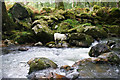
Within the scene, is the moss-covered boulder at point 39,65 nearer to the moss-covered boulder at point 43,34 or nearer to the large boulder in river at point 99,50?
the large boulder in river at point 99,50

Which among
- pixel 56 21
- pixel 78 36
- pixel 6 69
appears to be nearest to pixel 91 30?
pixel 78 36

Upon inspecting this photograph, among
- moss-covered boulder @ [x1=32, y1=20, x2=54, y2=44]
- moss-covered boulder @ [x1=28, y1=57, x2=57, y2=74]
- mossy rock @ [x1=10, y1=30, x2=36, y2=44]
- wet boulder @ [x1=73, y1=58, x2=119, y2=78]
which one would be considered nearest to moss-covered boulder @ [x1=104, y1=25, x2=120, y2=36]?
moss-covered boulder @ [x1=32, y1=20, x2=54, y2=44]

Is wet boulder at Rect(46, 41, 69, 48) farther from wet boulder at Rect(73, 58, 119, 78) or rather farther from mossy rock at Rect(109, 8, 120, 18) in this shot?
mossy rock at Rect(109, 8, 120, 18)

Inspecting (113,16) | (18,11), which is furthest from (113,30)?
(18,11)

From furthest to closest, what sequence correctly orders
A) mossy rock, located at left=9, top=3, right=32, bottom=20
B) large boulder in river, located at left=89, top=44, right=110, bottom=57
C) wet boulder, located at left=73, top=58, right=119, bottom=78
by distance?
1. mossy rock, located at left=9, top=3, right=32, bottom=20
2. large boulder in river, located at left=89, top=44, right=110, bottom=57
3. wet boulder, located at left=73, top=58, right=119, bottom=78

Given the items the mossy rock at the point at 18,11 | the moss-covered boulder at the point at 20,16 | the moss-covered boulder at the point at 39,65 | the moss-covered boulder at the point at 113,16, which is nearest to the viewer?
the moss-covered boulder at the point at 39,65

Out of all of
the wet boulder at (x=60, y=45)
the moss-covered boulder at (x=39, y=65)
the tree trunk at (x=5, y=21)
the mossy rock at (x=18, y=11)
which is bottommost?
the wet boulder at (x=60, y=45)

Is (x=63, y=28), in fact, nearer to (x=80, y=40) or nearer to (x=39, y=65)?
(x=80, y=40)

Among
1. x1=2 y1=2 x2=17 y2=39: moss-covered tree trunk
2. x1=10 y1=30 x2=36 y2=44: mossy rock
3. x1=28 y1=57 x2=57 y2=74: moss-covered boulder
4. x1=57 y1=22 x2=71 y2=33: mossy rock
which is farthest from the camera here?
x1=57 y1=22 x2=71 y2=33: mossy rock

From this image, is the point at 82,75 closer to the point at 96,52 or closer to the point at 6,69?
the point at 96,52

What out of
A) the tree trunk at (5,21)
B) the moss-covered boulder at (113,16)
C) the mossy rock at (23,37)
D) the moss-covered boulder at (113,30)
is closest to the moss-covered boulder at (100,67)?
the mossy rock at (23,37)

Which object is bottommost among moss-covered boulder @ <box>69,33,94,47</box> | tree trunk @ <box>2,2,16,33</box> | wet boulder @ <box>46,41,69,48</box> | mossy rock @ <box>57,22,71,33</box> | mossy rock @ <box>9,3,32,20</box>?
wet boulder @ <box>46,41,69,48</box>

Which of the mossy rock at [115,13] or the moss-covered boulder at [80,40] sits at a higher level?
the mossy rock at [115,13]

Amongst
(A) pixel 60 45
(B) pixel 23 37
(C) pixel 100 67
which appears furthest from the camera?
(B) pixel 23 37
